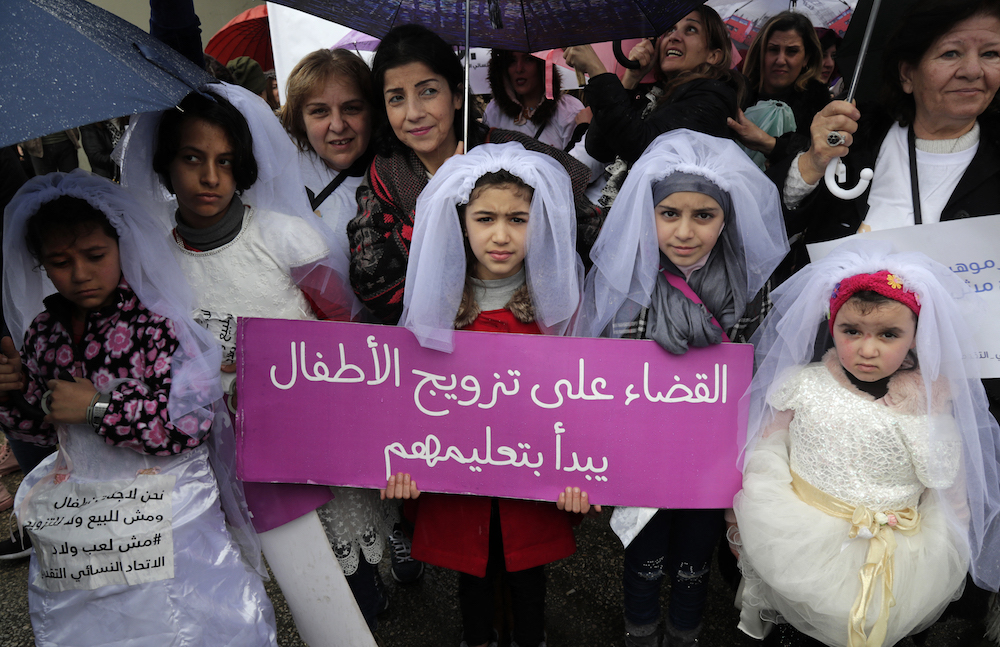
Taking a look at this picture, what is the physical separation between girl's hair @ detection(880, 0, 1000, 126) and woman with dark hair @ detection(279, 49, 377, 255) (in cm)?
200

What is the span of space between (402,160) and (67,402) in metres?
1.41

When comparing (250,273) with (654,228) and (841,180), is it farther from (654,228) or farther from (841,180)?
(841,180)

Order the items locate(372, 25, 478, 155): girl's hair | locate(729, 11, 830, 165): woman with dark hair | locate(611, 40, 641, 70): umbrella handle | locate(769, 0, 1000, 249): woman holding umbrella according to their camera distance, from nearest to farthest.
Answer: locate(769, 0, 1000, 249): woman holding umbrella, locate(372, 25, 478, 155): girl's hair, locate(611, 40, 641, 70): umbrella handle, locate(729, 11, 830, 165): woman with dark hair

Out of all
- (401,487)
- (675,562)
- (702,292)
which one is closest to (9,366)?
(401,487)

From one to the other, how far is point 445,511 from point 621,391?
0.78 m

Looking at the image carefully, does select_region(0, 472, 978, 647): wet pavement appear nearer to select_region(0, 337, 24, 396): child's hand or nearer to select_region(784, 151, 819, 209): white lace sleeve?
select_region(0, 337, 24, 396): child's hand

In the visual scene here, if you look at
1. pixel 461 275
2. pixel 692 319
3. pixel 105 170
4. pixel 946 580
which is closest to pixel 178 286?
pixel 461 275

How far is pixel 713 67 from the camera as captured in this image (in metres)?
3.08

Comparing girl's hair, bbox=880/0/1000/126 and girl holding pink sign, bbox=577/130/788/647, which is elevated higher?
girl's hair, bbox=880/0/1000/126

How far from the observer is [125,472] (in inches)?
81.5

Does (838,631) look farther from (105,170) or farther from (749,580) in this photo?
(105,170)

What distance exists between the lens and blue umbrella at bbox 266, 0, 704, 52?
8.63 feet

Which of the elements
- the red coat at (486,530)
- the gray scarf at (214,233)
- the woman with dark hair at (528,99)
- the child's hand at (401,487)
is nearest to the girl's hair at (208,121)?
the gray scarf at (214,233)

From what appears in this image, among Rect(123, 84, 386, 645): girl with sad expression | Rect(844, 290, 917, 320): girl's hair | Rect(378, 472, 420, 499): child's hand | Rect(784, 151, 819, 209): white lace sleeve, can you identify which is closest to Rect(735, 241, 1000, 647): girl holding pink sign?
Rect(844, 290, 917, 320): girl's hair
